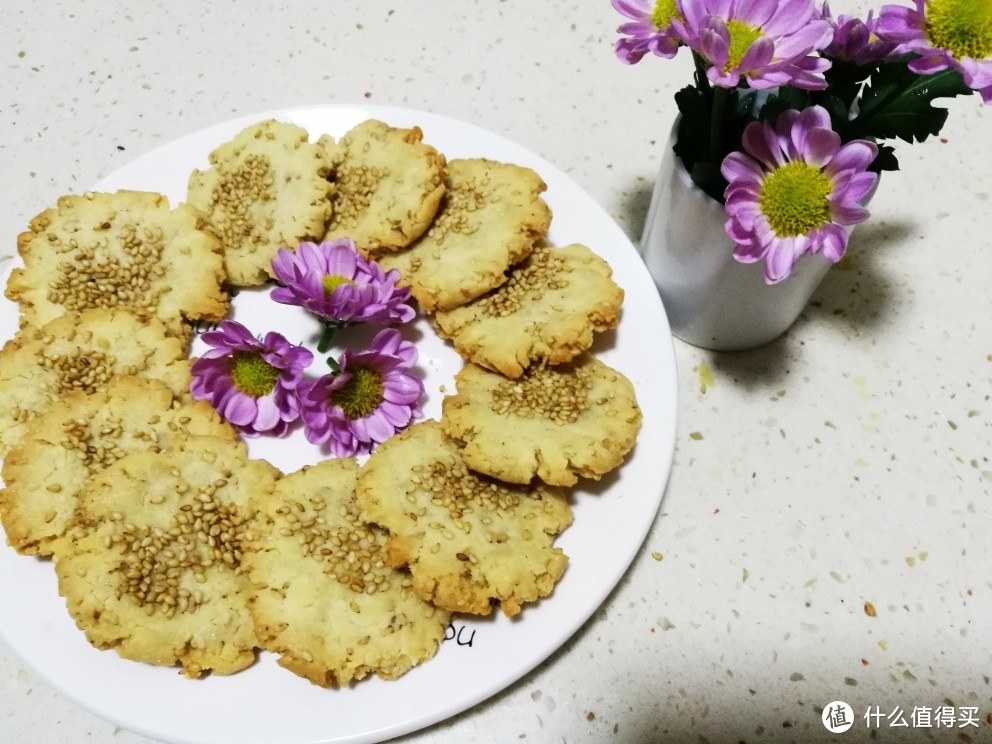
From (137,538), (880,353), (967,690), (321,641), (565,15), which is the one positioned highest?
(565,15)

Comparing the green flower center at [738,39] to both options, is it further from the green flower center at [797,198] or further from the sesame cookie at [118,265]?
the sesame cookie at [118,265]

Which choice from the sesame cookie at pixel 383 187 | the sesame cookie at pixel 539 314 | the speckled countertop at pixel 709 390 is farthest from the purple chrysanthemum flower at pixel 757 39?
the speckled countertop at pixel 709 390

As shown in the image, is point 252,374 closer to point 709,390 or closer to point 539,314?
point 539,314

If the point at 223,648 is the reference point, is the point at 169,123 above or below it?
above

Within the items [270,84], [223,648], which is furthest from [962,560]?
[270,84]

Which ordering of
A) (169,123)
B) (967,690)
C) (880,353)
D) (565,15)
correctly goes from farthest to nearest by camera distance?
(565,15)
(169,123)
(880,353)
(967,690)

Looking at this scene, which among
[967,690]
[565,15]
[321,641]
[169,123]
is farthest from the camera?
[565,15]

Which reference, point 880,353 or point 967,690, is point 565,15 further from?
point 967,690
